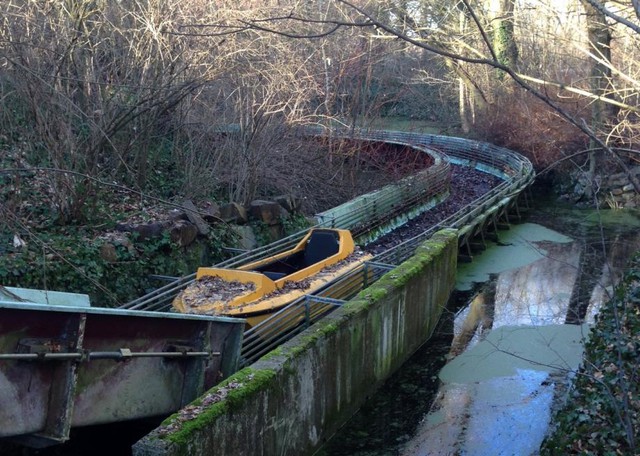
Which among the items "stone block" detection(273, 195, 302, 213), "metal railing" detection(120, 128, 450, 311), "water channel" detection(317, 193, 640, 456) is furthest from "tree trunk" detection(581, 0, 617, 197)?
"stone block" detection(273, 195, 302, 213)

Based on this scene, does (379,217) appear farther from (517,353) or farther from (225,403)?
(225,403)

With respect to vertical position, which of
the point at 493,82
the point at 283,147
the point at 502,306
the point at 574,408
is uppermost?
the point at 493,82

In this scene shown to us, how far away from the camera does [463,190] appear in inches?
992

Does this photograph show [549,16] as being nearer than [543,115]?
Yes

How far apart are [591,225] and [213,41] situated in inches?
529

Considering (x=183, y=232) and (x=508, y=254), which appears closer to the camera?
(x=183, y=232)

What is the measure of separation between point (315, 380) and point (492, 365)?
3993 mm

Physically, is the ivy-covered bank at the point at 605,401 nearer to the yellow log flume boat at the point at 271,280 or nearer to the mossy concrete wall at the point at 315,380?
the mossy concrete wall at the point at 315,380

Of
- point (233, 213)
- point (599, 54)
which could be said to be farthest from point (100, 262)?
point (599, 54)

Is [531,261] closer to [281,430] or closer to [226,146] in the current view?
[226,146]

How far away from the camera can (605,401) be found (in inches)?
281

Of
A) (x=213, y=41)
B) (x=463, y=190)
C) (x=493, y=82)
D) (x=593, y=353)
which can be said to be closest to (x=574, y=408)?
(x=593, y=353)

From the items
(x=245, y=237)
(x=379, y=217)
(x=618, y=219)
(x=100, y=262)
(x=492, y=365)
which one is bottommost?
(x=492, y=365)

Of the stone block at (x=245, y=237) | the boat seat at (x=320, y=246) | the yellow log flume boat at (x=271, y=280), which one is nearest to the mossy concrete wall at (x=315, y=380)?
the yellow log flume boat at (x=271, y=280)
